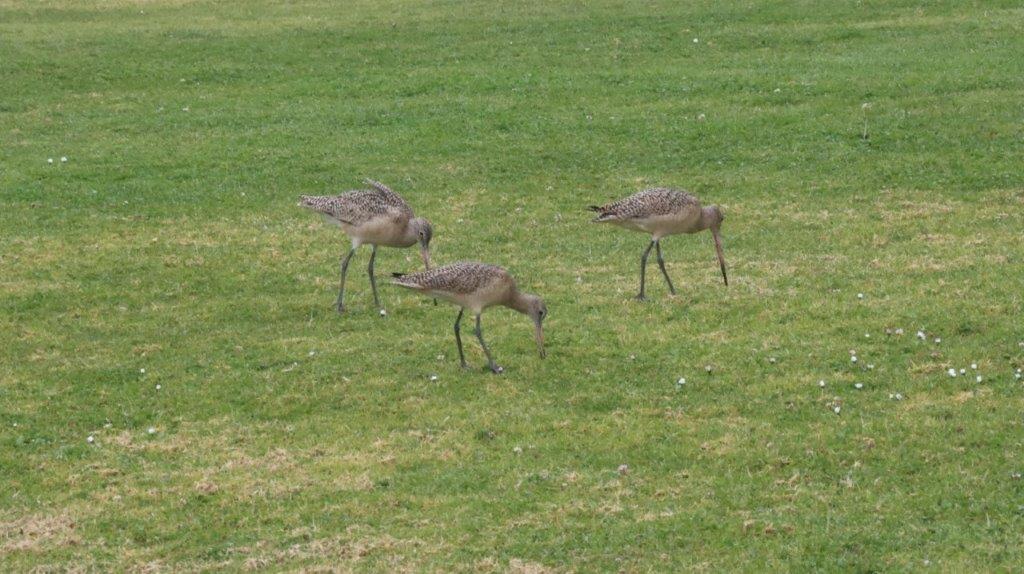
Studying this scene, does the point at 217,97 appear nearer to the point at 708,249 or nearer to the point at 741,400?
the point at 708,249

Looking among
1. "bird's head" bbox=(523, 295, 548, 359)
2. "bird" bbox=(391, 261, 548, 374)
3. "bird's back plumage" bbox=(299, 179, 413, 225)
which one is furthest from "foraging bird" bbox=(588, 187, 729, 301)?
"bird" bbox=(391, 261, 548, 374)

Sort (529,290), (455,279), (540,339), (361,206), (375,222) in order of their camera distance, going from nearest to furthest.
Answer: (455,279)
(540,339)
(375,222)
(361,206)
(529,290)

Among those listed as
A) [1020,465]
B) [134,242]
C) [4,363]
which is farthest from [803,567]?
[134,242]

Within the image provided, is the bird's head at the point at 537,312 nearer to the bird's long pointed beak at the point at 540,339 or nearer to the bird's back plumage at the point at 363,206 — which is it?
the bird's long pointed beak at the point at 540,339

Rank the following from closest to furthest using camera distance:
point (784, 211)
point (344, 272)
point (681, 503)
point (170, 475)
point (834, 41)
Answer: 1. point (681, 503)
2. point (170, 475)
3. point (344, 272)
4. point (784, 211)
5. point (834, 41)

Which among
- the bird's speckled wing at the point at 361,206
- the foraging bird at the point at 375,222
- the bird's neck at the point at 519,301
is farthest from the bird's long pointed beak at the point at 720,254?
the bird's speckled wing at the point at 361,206

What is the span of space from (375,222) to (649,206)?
322 cm

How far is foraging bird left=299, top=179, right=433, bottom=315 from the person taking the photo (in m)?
16.8

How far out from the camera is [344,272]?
1672 centimetres

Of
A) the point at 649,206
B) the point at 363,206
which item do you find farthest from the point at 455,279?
the point at 649,206

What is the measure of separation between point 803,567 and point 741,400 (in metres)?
3.24

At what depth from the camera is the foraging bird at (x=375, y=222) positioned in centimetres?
1678

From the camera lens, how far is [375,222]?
660 inches

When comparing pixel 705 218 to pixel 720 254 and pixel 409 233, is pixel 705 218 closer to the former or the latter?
pixel 720 254
